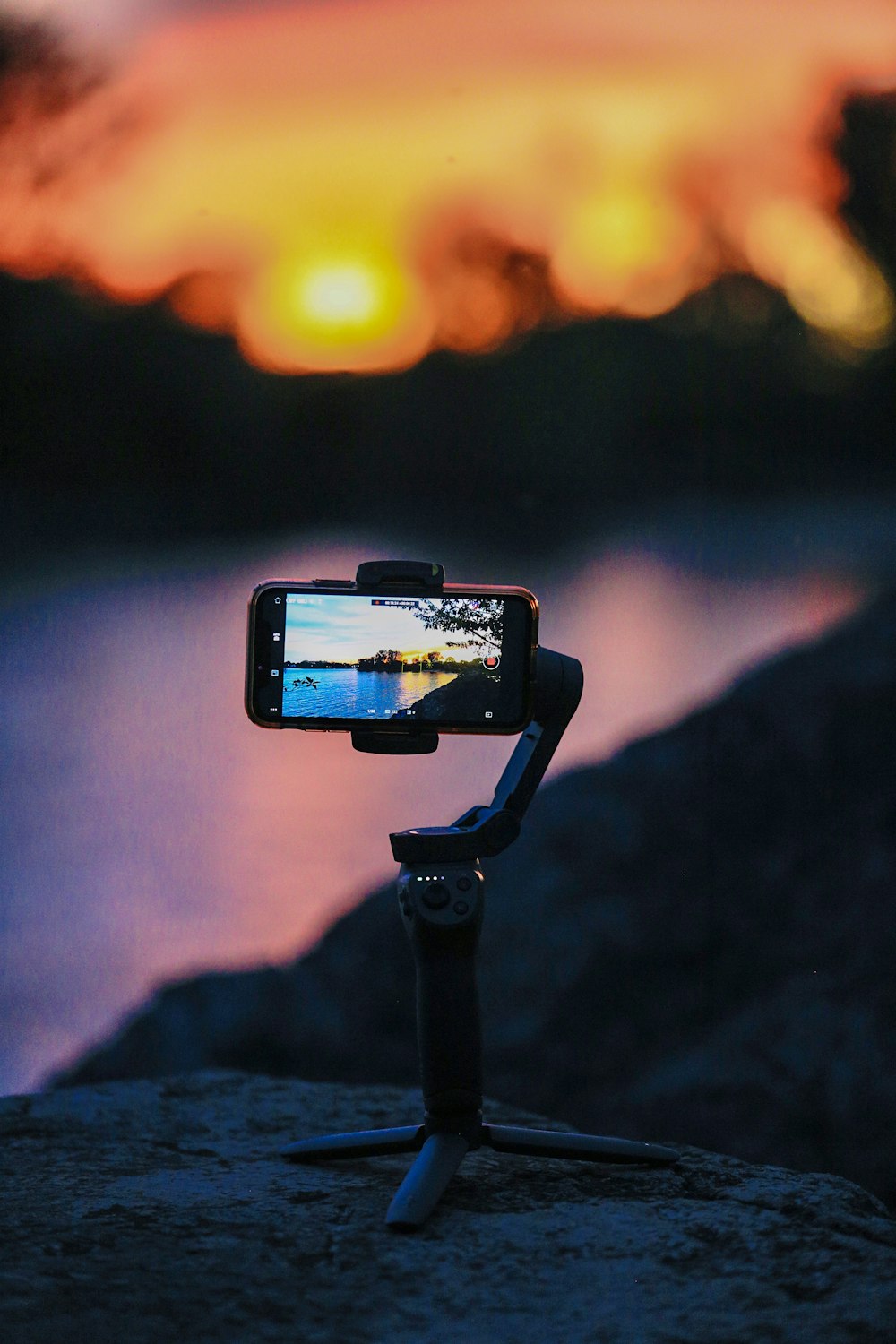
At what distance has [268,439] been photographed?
248 centimetres

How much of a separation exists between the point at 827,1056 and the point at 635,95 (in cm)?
206

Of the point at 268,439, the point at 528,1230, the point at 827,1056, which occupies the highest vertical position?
the point at 268,439

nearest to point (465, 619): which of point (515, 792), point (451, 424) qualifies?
point (515, 792)

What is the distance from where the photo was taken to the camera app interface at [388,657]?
1.47 m

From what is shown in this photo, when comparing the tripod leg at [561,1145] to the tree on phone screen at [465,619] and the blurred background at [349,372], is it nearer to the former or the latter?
the tree on phone screen at [465,619]

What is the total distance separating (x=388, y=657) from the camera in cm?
148

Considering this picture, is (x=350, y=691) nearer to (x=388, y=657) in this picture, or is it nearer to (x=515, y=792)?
(x=388, y=657)

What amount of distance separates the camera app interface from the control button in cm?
20

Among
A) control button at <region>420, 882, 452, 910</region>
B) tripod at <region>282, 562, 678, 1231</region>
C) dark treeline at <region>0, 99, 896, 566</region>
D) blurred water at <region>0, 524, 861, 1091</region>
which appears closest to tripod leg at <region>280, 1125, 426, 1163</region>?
tripod at <region>282, 562, 678, 1231</region>

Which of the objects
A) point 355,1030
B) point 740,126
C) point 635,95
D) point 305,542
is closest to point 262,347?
point 305,542

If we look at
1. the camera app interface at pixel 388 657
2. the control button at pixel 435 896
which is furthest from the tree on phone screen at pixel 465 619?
the control button at pixel 435 896

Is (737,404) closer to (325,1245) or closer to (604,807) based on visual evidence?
(604,807)

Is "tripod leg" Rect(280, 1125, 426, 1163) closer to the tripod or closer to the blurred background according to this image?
the tripod

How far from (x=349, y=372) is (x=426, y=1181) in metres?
1.59
